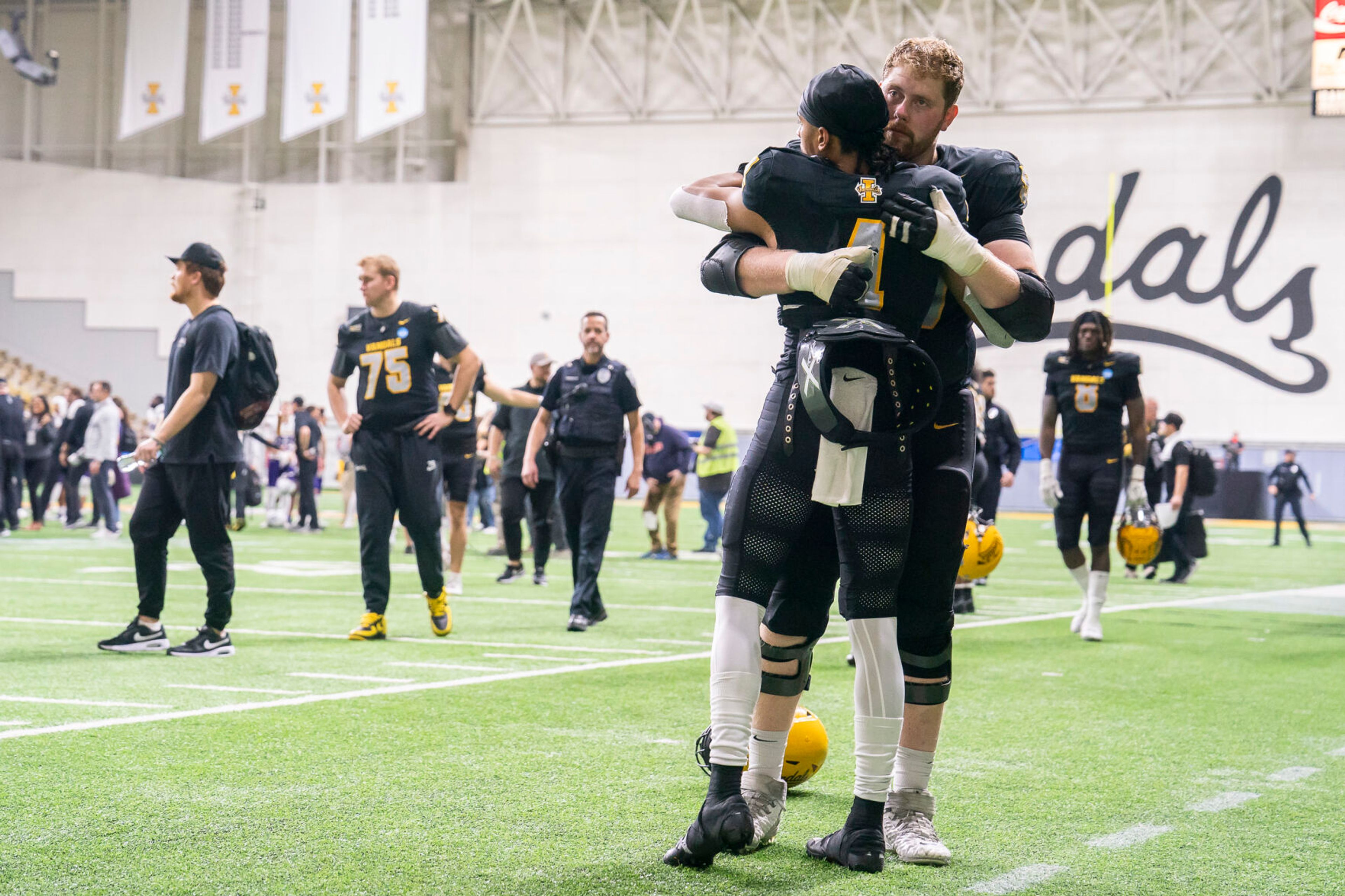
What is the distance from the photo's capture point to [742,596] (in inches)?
142

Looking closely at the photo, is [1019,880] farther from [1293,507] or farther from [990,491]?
[1293,507]

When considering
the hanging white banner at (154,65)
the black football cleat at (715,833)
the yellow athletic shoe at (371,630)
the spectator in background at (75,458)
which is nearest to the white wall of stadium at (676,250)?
Answer: the hanging white banner at (154,65)

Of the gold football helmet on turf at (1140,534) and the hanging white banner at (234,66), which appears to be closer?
the gold football helmet on turf at (1140,534)

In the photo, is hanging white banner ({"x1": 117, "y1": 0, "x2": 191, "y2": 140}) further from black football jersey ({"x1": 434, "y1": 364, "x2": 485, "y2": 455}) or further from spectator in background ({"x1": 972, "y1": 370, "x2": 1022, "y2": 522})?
spectator in background ({"x1": 972, "y1": 370, "x2": 1022, "y2": 522})

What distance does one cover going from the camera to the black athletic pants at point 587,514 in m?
9.35

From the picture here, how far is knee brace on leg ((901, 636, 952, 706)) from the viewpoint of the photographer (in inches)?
148

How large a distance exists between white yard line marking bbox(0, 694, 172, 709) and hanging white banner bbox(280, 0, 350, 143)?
27.3m

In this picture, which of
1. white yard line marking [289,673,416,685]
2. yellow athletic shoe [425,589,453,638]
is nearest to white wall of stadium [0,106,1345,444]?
yellow athletic shoe [425,589,453,638]

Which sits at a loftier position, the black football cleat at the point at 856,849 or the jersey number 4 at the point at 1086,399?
the jersey number 4 at the point at 1086,399

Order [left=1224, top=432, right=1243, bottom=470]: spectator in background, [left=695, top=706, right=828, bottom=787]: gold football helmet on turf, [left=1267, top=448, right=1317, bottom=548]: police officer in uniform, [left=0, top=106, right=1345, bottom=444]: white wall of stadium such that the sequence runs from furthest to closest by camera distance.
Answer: [left=0, top=106, right=1345, bottom=444]: white wall of stadium
[left=1224, top=432, right=1243, bottom=470]: spectator in background
[left=1267, top=448, right=1317, bottom=548]: police officer in uniform
[left=695, top=706, right=828, bottom=787]: gold football helmet on turf

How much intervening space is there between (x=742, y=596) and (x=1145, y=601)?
9.89 meters

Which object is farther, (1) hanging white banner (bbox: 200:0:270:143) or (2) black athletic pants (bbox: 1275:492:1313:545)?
(1) hanging white banner (bbox: 200:0:270:143)

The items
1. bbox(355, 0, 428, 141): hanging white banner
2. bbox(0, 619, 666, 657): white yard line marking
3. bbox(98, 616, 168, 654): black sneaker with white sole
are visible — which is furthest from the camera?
bbox(355, 0, 428, 141): hanging white banner

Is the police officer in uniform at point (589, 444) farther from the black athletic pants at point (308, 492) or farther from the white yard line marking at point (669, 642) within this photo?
the black athletic pants at point (308, 492)
